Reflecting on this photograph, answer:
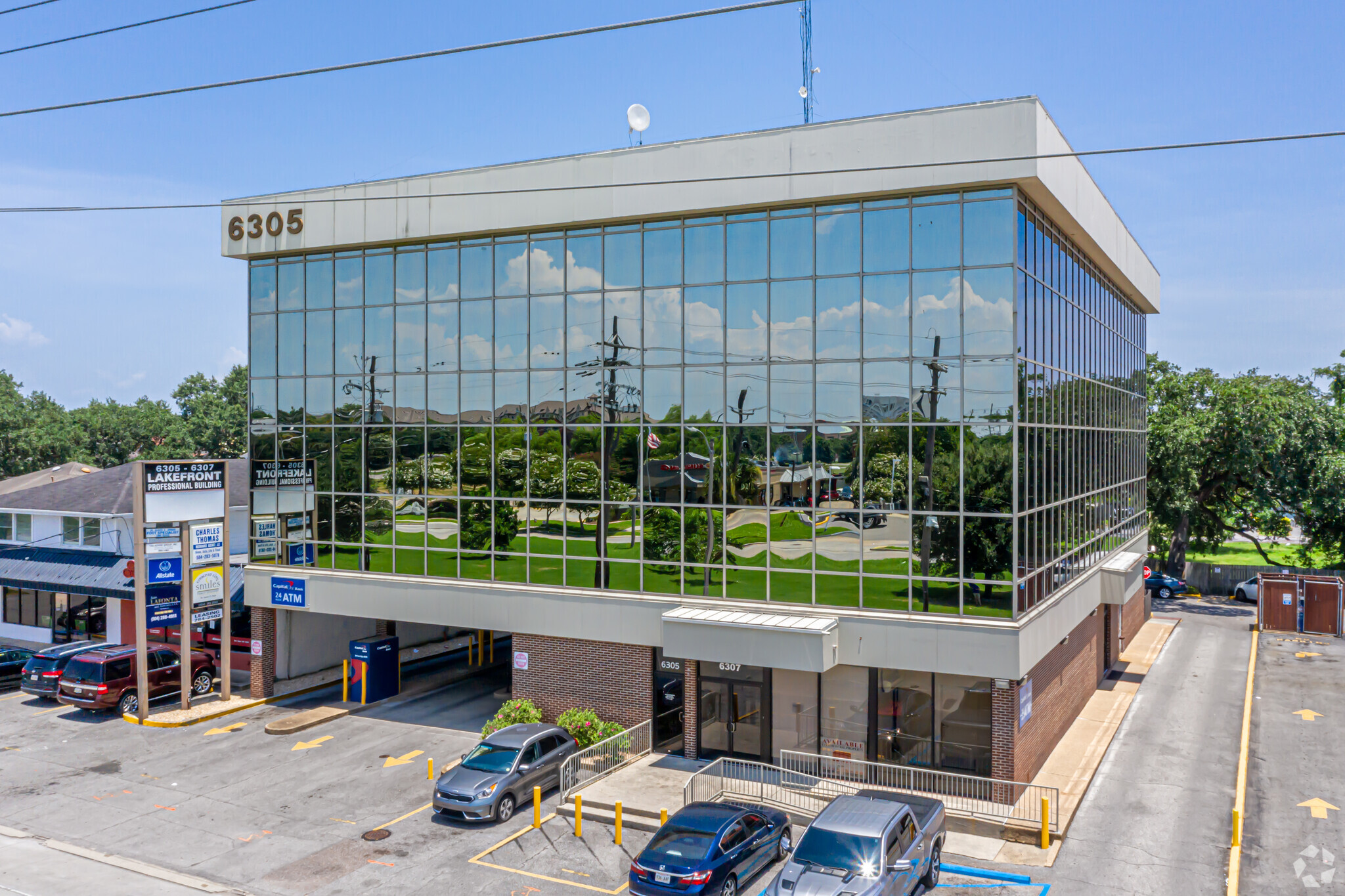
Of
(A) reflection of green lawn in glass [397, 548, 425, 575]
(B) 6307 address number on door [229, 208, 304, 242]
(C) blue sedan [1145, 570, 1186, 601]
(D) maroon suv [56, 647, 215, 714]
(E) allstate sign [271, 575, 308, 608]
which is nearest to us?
(A) reflection of green lawn in glass [397, 548, 425, 575]

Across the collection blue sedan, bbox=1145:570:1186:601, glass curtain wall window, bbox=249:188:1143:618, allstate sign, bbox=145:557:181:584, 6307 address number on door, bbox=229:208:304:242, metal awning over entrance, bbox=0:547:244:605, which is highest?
6307 address number on door, bbox=229:208:304:242

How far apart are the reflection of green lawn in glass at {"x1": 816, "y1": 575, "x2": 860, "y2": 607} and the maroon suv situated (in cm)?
1889

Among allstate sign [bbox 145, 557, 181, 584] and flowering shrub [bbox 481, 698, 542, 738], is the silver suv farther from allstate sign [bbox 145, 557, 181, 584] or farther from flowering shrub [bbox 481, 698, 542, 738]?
allstate sign [bbox 145, 557, 181, 584]

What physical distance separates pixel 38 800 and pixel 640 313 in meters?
16.7

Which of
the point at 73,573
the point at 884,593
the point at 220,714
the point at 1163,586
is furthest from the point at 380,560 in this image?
the point at 1163,586

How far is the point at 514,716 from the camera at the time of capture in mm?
23109

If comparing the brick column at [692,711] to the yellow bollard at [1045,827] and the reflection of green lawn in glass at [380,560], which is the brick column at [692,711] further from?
the reflection of green lawn in glass at [380,560]

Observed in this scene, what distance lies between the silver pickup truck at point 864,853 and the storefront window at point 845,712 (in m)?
4.60

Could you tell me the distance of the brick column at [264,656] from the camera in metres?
27.8

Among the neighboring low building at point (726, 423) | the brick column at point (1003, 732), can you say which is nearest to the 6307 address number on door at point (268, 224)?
the neighboring low building at point (726, 423)

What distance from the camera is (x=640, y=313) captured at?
74.8 feet

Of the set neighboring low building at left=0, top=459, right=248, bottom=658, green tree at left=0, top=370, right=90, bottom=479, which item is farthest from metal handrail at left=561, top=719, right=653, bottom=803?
green tree at left=0, top=370, right=90, bottom=479

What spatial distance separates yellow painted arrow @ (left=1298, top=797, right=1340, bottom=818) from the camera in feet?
61.8

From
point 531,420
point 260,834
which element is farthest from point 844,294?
point 260,834
